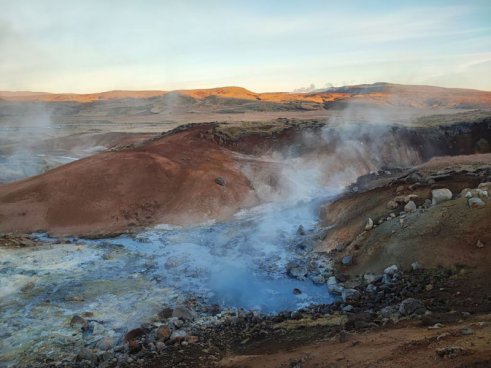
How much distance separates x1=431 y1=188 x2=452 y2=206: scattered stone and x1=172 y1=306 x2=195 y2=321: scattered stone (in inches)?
261

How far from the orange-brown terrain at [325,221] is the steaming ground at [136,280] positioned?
0.36m

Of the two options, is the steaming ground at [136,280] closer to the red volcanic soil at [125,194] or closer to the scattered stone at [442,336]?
the red volcanic soil at [125,194]

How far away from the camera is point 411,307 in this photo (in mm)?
7660

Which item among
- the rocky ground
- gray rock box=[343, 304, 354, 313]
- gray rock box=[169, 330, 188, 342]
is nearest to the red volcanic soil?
the rocky ground

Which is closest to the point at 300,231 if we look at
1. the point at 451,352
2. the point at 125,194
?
the point at 125,194

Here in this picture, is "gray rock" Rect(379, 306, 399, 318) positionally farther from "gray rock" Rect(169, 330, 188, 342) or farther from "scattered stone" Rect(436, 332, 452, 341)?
"gray rock" Rect(169, 330, 188, 342)

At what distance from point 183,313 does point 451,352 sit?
5334 millimetres

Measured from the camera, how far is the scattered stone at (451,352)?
198 inches

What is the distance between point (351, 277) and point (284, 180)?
31.8 feet

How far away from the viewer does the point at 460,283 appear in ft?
27.2

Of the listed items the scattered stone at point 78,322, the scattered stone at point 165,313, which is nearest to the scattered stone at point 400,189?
the scattered stone at point 165,313

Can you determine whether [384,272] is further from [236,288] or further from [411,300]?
[236,288]

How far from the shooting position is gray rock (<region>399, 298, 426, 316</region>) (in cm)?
754

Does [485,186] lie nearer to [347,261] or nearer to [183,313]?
[347,261]
